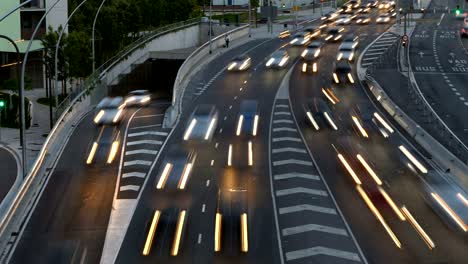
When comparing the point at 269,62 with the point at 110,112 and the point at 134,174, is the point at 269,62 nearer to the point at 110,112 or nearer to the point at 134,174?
the point at 110,112

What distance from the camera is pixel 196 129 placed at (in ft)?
172

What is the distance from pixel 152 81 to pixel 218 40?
1113 centimetres

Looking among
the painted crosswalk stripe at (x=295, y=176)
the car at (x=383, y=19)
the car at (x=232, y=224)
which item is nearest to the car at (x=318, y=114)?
the painted crosswalk stripe at (x=295, y=176)

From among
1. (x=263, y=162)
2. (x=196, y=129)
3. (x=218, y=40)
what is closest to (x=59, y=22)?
(x=218, y=40)

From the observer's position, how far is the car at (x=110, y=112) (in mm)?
56469

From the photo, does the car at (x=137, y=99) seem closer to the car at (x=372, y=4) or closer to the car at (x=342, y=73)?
the car at (x=342, y=73)

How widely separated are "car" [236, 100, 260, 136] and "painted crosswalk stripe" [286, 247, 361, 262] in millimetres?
22412

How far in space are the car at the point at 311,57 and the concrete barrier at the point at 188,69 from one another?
1087 centimetres

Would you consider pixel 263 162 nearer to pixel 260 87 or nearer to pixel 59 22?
pixel 260 87

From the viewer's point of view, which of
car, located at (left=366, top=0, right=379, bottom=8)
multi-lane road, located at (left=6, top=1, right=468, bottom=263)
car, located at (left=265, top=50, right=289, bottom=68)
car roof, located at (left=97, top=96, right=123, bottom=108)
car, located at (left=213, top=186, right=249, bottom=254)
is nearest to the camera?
car, located at (left=213, top=186, right=249, bottom=254)

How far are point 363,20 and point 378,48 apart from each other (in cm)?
3978

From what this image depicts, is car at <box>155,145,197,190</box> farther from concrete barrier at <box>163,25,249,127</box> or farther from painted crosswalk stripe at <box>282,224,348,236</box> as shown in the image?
concrete barrier at <box>163,25,249,127</box>

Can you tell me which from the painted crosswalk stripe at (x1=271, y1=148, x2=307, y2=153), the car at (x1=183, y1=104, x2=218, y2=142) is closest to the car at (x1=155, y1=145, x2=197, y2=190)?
the car at (x1=183, y1=104, x2=218, y2=142)

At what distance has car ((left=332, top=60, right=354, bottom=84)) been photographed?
246 ft
